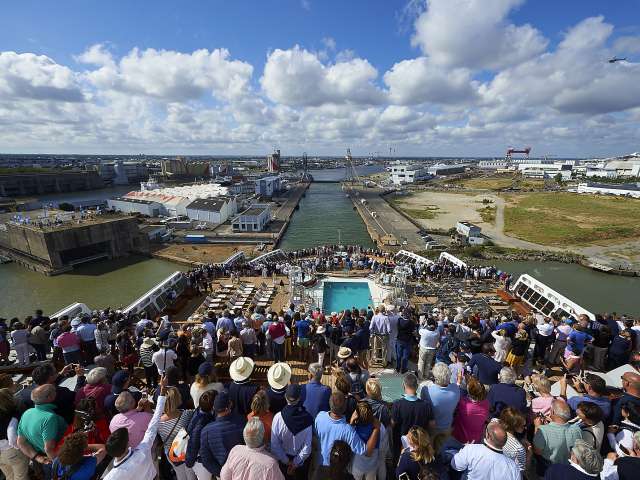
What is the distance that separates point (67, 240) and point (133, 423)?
1209 inches

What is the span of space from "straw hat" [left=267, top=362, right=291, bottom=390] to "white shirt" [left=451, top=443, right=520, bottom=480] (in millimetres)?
1864

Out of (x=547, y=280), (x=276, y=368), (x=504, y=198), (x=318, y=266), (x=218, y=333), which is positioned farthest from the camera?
(x=504, y=198)

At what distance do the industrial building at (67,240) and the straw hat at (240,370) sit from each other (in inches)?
1203

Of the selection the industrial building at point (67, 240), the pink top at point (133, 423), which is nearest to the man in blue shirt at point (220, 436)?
the pink top at point (133, 423)

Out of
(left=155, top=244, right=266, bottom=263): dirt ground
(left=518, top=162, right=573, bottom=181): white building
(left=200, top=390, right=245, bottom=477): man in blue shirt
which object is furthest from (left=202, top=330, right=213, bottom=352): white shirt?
(left=518, top=162, right=573, bottom=181): white building

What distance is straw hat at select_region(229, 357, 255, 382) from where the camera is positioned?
11.8ft

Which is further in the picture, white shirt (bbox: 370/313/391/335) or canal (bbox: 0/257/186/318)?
canal (bbox: 0/257/186/318)

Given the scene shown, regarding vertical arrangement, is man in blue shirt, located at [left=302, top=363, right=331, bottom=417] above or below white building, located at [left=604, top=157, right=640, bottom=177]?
above

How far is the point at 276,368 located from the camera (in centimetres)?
367

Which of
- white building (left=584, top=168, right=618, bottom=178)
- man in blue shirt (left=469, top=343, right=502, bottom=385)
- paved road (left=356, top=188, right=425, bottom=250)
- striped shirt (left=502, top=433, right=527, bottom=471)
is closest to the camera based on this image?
striped shirt (left=502, top=433, right=527, bottom=471)

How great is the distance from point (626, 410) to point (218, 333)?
6.49m

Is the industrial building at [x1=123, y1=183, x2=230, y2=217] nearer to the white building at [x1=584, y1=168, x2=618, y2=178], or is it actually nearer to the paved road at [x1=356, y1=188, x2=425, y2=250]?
the paved road at [x1=356, y1=188, x2=425, y2=250]

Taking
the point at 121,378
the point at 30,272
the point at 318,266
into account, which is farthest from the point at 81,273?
the point at 121,378

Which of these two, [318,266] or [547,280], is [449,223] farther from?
[318,266]
